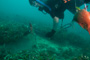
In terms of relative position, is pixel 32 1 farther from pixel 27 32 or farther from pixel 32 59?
pixel 32 59

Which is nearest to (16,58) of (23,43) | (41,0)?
(23,43)

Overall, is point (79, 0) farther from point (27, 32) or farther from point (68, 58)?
point (27, 32)

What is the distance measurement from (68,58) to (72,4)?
3285 mm

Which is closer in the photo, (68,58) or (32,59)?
(32,59)

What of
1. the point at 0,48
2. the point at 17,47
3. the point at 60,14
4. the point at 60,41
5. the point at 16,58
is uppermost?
the point at 60,14

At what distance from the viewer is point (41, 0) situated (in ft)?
20.0

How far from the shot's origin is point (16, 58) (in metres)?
4.04

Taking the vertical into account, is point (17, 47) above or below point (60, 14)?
below

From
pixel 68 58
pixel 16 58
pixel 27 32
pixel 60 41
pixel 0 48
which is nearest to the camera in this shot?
pixel 16 58

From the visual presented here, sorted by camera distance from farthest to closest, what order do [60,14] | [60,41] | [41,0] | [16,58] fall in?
[60,41] < [60,14] < [41,0] < [16,58]

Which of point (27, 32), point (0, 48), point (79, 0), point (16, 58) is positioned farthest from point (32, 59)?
point (79, 0)

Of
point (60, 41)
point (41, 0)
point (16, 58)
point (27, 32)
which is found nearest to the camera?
point (16, 58)

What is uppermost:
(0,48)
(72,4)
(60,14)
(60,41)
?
(72,4)

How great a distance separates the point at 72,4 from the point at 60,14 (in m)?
0.99
